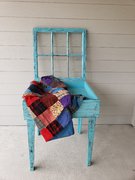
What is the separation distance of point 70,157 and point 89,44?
125 cm

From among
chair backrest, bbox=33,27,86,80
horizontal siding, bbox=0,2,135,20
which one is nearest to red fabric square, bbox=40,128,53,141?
chair backrest, bbox=33,27,86,80

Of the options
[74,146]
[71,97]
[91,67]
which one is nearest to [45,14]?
[91,67]

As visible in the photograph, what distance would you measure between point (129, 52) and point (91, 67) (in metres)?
0.48

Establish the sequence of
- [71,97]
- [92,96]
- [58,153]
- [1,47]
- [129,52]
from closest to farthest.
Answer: [71,97], [92,96], [58,153], [1,47], [129,52]

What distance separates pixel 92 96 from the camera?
67.1 inches

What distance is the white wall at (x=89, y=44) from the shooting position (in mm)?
1977

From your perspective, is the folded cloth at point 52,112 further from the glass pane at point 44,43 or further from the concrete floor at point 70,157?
the glass pane at point 44,43

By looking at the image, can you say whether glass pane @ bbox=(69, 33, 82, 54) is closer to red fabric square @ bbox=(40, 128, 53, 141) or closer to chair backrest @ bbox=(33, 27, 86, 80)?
chair backrest @ bbox=(33, 27, 86, 80)

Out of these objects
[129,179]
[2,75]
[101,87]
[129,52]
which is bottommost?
[129,179]

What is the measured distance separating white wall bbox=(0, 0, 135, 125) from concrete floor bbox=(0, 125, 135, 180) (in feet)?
1.11

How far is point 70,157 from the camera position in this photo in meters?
1.89

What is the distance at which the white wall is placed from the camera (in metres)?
1.98

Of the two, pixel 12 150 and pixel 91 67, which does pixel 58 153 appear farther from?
pixel 91 67

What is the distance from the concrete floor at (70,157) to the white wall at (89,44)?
340mm
